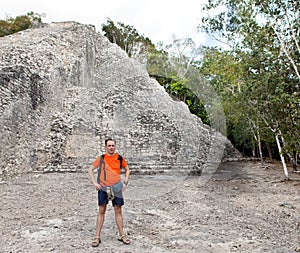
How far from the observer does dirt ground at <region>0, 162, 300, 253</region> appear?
3.48 m

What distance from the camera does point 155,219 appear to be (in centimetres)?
466

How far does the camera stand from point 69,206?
521 centimetres

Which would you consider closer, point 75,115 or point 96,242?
point 96,242

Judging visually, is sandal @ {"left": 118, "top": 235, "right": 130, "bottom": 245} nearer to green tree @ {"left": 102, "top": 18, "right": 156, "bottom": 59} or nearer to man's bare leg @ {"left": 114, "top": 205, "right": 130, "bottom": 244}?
man's bare leg @ {"left": 114, "top": 205, "right": 130, "bottom": 244}

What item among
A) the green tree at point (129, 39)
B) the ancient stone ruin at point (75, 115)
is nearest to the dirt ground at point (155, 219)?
the ancient stone ruin at point (75, 115)

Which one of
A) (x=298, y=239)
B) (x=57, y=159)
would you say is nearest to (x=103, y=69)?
(x=57, y=159)

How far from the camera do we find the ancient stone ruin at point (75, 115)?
30.6 ft

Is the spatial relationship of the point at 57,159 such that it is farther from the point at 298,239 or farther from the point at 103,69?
the point at 103,69

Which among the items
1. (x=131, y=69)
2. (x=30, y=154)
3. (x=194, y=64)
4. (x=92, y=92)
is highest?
(x=194, y=64)

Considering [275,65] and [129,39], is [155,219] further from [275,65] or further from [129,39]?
[129,39]

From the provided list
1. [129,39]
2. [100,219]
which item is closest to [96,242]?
[100,219]

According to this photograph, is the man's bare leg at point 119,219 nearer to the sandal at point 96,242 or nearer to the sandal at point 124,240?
the sandal at point 124,240

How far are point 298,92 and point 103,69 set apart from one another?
14455 millimetres

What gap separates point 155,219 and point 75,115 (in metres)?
8.93
